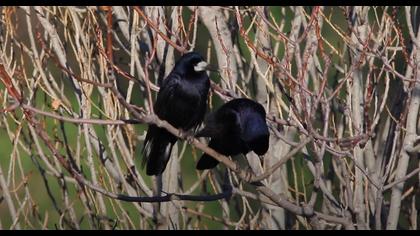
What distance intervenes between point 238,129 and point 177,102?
1.85 feet

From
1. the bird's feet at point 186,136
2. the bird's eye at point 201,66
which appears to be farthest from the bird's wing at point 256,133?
the bird's eye at point 201,66

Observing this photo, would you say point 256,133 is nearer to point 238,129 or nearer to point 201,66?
point 238,129

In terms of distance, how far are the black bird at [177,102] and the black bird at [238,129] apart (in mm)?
337

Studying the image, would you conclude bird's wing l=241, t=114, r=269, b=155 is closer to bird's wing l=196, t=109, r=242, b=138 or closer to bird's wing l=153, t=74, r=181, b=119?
bird's wing l=196, t=109, r=242, b=138

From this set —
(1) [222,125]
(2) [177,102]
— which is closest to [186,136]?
(1) [222,125]

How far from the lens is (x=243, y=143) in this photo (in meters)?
4.79

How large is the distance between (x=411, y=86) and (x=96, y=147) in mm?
2086

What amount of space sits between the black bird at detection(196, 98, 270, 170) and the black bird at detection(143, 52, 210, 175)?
337 mm

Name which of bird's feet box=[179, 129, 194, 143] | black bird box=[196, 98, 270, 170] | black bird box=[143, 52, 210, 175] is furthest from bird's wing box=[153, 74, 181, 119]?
black bird box=[196, 98, 270, 170]

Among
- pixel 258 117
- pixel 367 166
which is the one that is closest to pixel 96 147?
pixel 258 117

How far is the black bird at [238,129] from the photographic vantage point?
4.60 metres

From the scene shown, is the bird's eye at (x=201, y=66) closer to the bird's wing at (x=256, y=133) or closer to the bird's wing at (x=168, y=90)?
the bird's wing at (x=168, y=90)

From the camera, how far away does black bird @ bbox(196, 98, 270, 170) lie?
4.60 metres

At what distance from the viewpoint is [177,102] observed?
202 inches
